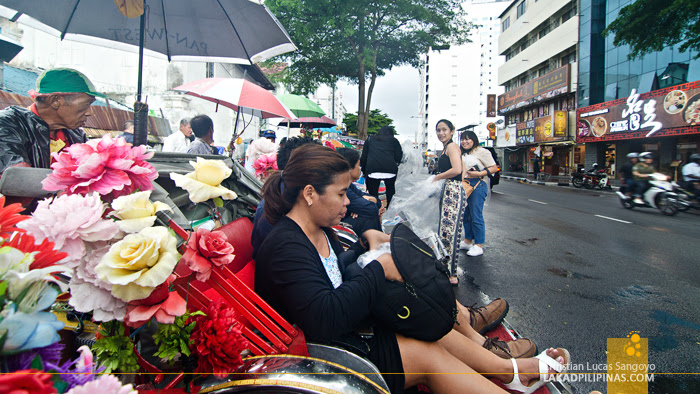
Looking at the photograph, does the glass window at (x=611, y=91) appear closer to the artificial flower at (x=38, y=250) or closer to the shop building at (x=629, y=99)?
the shop building at (x=629, y=99)

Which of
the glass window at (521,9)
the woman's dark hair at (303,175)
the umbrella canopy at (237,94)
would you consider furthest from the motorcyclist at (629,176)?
the glass window at (521,9)

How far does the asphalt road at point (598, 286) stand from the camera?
272cm

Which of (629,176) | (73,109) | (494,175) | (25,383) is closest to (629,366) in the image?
(25,383)

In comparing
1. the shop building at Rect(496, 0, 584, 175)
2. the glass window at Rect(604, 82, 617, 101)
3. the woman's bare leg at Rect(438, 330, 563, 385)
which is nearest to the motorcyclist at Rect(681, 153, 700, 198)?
the woman's bare leg at Rect(438, 330, 563, 385)

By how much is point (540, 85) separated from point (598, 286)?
3267 centimetres

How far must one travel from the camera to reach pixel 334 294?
147cm

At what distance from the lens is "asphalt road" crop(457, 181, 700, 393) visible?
272cm

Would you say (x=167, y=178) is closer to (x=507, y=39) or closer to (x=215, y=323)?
(x=215, y=323)

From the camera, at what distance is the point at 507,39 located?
40312 mm

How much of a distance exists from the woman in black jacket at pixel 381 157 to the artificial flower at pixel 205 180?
15.7ft

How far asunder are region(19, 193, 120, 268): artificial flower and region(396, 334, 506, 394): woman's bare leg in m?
1.27

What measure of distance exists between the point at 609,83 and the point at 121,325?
29.1m

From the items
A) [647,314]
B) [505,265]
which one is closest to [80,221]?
[647,314]

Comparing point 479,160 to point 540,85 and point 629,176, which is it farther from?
point 540,85
